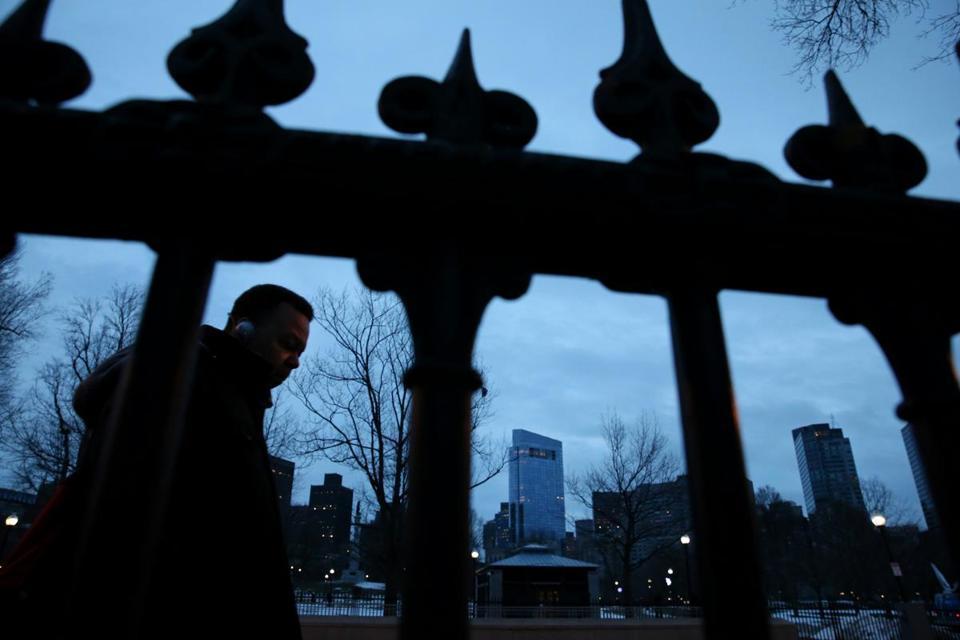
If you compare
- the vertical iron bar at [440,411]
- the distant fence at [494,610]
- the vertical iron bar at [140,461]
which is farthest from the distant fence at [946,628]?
the vertical iron bar at [140,461]

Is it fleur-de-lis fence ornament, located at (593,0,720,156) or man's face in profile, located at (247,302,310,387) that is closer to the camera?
Result: fleur-de-lis fence ornament, located at (593,0,720,156)

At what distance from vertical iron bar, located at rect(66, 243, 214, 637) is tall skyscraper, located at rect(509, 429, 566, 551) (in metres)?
131

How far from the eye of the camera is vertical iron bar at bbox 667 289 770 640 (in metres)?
1.35

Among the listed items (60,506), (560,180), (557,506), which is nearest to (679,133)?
(560,180)

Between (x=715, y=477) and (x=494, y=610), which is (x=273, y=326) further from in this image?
(x=494, y=610)

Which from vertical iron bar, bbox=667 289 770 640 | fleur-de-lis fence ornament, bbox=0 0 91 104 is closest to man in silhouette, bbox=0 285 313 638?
fleur-de-lis fence ornament, bbox=0 0 91 104

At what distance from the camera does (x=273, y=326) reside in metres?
2.53

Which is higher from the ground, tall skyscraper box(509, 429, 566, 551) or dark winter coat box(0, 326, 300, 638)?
tall skyscraper box(509, 429, 566, 551)

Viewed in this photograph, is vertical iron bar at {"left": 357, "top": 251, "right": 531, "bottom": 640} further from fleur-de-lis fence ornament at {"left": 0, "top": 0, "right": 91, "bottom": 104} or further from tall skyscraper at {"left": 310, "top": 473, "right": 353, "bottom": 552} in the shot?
tall skyscraper at {"left": 310, "top": 473, "right": 353, "bottom": 552}

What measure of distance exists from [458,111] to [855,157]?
1.41m

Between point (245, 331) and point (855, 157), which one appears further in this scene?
point (245, 331)

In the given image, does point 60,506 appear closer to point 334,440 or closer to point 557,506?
point 334,440

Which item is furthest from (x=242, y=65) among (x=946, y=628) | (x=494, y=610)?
(x=946, y=628)

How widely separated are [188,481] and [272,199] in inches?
43.6
